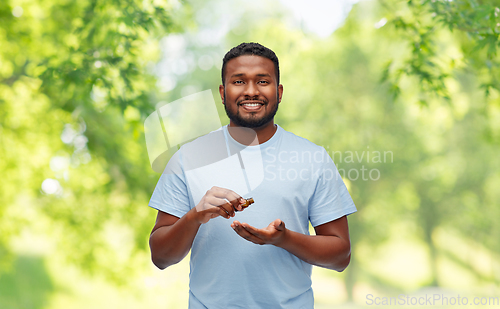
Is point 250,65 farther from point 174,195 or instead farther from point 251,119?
point 174,195

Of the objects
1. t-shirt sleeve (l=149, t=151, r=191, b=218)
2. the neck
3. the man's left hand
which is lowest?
the man's left hand

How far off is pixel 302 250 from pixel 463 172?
14.0 metres

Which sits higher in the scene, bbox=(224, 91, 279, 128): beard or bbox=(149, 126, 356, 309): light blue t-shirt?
bbox=(224, 91, 279, 128): beard

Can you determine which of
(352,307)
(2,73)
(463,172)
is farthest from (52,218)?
(463,172)

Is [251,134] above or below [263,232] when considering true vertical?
above

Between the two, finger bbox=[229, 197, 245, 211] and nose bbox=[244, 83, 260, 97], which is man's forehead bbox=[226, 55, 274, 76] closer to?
nose bbox=[244, 83, 260, 97]

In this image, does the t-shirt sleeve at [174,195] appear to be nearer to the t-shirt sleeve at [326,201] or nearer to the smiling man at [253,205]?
the smiling man at [253,205]

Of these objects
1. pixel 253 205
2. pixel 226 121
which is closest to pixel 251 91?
pixel 253 205

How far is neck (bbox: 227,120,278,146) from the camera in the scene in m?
1.68

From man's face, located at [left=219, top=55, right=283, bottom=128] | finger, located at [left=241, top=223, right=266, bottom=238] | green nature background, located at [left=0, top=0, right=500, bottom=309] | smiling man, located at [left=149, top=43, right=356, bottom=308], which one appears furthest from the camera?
green nature background, located at [left=0, top=0, right=500, bottom=309]

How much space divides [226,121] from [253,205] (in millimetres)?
3383

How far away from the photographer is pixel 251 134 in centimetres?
168

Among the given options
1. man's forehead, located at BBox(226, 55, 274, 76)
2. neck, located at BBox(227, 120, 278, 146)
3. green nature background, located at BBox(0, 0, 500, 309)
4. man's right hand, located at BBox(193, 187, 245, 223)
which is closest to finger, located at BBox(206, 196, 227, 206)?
man's right hand, located at BBox(193, 187, 245, 223)

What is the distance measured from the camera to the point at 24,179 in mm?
7020
